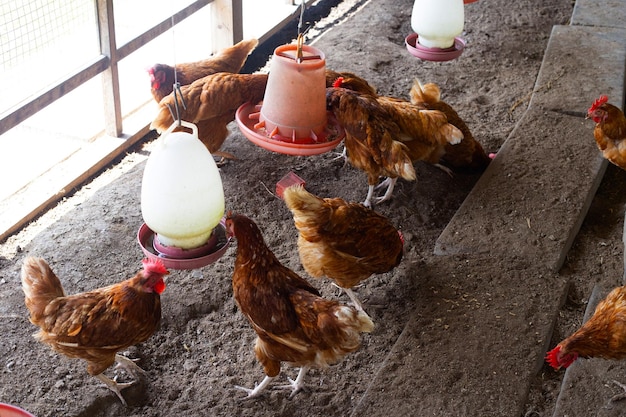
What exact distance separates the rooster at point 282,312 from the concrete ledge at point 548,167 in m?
1.20

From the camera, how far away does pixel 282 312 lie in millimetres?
2777

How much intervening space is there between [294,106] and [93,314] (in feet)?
3.88

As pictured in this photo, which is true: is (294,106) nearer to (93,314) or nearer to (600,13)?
(93,314)

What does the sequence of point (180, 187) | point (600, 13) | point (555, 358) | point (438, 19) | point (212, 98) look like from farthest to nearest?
point (600, 13)
point (212, 98)
point (438, 19)
point (555, 358)
point (180, 187)

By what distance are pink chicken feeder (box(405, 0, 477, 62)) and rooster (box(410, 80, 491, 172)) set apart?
3.82 ft

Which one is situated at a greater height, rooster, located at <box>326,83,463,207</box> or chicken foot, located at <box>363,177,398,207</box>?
rooster, located at <box>326,83,463,207</box>

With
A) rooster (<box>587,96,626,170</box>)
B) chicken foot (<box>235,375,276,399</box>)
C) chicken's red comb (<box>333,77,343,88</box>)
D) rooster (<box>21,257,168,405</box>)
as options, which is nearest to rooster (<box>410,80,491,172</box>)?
chicken's red comb (<box>333,77,343,88</box>)

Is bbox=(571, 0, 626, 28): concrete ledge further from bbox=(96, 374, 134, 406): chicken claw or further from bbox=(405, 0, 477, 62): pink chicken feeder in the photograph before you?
bbox=(96, 374, 134, 406): chicken claw

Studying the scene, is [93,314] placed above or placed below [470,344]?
above

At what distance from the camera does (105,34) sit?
443 centimetres

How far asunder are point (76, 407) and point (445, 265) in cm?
192

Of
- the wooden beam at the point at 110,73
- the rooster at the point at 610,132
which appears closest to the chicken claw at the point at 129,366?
the wooden beam at the point at 110,73

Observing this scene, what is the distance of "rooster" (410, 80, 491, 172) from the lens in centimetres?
434

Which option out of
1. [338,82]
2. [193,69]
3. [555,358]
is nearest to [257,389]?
[555,358]
